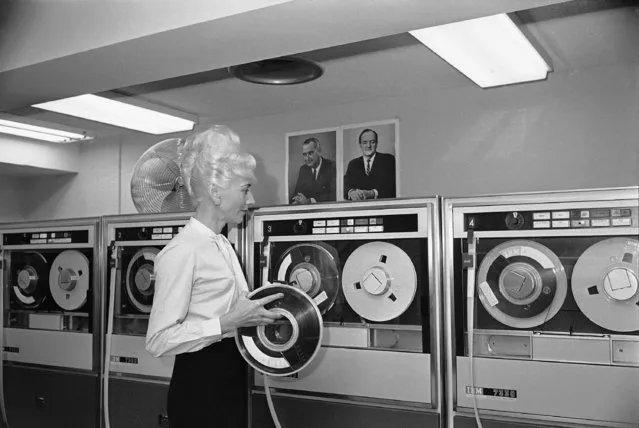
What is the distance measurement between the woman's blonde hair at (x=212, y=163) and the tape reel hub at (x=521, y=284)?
45.5 inches

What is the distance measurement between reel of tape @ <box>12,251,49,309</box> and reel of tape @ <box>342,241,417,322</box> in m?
2.21

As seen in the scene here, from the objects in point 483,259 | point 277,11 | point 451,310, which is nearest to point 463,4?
point 277,11

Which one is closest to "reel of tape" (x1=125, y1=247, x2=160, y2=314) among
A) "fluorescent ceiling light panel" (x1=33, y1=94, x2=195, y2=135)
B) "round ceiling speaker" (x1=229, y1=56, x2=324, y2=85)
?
"round ceiling speaker" (x1=229, y1=56, x2=324, y2=85)

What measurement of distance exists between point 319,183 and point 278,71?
1138 millimetres

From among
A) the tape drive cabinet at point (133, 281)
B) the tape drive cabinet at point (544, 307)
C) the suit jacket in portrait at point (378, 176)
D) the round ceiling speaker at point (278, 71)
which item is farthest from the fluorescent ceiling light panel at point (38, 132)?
the tape drive cabinet at point (544, 307)

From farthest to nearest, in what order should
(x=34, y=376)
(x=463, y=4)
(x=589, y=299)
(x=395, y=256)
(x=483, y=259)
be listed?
(x=34, y=376) < (x=395, y=256) < (x=483, y=259) < (x=589, y=299) < (x=463, y=4)

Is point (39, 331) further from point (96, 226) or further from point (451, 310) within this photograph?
point (451, 310)

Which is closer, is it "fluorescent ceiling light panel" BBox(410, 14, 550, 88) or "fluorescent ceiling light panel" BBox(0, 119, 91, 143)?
"fluorescent ceiling light panel" BBox(410, 14, 550, 88)

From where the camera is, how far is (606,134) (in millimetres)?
3896

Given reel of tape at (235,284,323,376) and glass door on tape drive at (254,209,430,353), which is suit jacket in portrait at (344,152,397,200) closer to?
glass door on tape drive at (254,209,430,353)

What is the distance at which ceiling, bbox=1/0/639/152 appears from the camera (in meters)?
3.40

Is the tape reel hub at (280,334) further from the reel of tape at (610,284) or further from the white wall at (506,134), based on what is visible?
the white wall at (506,134)

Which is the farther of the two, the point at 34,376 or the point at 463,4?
the point at 34,376

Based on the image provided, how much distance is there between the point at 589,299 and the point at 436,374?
2.32 feet
